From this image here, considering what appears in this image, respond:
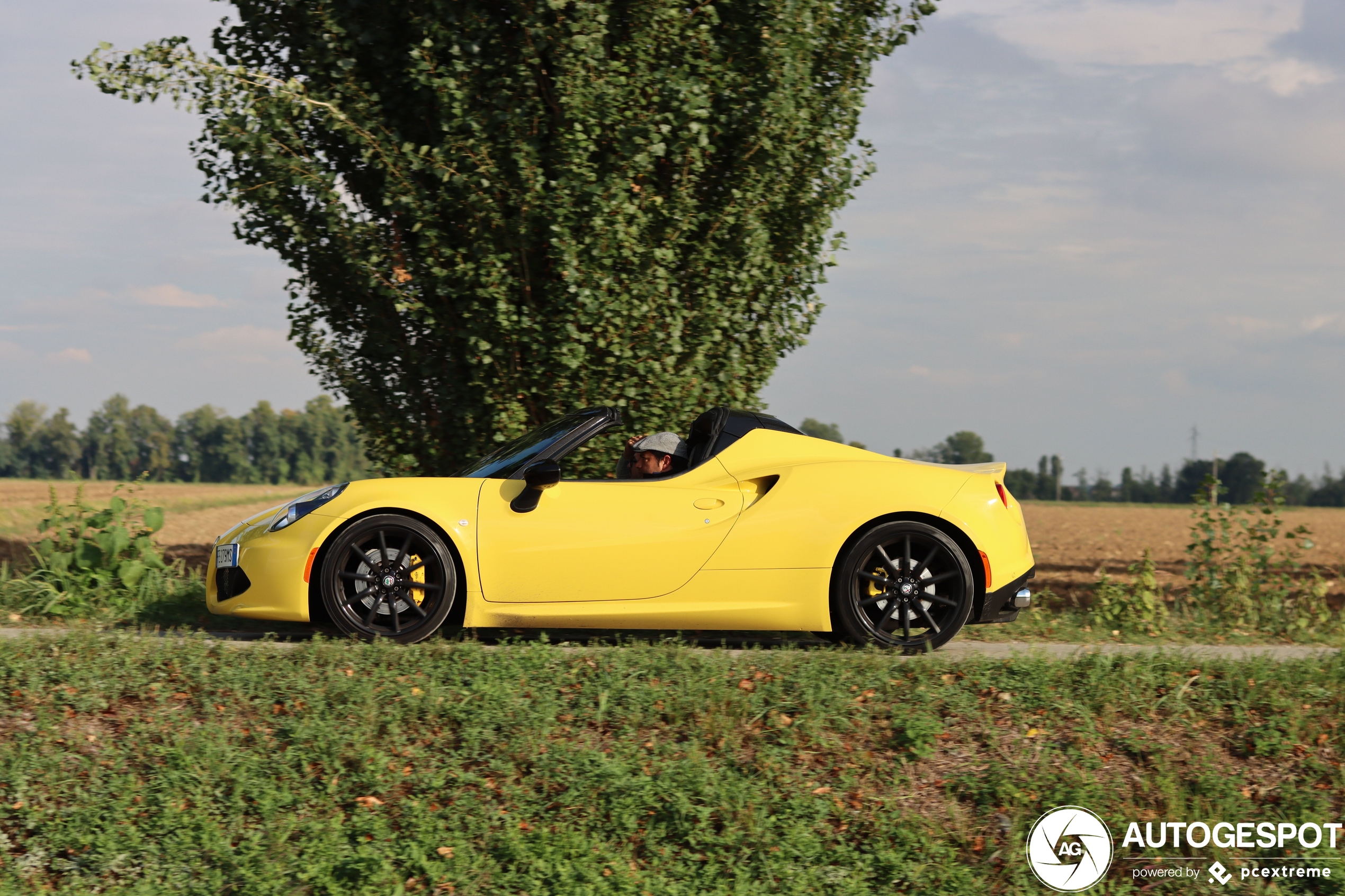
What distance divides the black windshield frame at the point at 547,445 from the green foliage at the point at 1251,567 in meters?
5.40

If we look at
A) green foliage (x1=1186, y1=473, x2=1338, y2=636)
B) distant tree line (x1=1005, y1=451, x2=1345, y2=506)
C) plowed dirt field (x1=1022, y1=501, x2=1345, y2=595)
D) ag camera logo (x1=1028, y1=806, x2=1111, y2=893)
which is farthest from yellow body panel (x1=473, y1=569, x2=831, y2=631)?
distant tree line (x1=1005, y1=451, x2=1345, y2=506)

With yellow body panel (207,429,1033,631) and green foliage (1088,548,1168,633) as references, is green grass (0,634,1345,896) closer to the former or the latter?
yellow body panel (207,429,1033,631)

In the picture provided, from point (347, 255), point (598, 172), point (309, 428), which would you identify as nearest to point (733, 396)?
point (598, 172)

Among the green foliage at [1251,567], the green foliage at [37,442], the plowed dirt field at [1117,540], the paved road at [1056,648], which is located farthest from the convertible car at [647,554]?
the green foliage at [37,442]

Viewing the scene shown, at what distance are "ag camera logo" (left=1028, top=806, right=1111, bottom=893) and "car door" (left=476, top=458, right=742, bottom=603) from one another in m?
2.14

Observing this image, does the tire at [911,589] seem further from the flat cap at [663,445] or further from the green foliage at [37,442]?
the green foliage at [37,442]

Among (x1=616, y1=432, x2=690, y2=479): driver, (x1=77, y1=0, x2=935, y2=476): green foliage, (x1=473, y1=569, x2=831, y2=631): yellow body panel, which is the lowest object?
(x1=473, y1=569, x2=831, y2=631): yellow body panel

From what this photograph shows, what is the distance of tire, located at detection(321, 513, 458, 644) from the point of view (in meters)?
5.57

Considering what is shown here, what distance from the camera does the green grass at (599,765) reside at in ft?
13.0

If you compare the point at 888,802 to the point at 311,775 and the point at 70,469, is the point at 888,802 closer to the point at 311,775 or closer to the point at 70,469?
the point at 311,775

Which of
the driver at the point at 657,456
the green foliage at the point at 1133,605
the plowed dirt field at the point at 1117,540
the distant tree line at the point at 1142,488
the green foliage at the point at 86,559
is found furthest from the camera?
the distant tree line at the point at 1142,488

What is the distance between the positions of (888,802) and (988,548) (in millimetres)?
1949

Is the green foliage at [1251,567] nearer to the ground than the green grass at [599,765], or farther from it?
farther from it

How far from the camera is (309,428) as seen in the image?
127938mm
